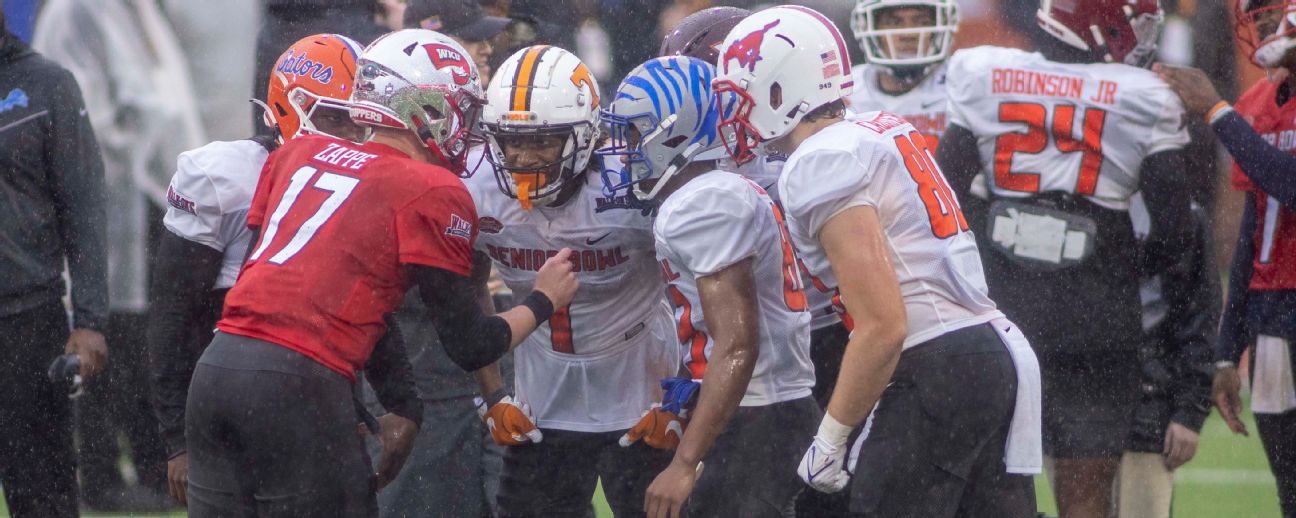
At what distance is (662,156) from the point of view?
3381 millimetres

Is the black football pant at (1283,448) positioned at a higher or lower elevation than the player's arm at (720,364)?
lower

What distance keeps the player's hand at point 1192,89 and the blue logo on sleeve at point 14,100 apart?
357 cm

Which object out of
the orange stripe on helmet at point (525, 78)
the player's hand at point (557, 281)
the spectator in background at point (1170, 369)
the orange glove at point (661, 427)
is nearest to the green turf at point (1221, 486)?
the spectator in background at point (1170, 369)

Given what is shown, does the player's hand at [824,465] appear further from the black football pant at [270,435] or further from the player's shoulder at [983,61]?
the player's shoulder at [983,61]

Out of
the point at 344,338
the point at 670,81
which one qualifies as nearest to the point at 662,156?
the point at 670,81

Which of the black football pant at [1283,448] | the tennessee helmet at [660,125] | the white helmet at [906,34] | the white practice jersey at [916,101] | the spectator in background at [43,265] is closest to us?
the tennessee helmet at [660,125]

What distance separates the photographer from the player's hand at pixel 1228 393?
4430 mm

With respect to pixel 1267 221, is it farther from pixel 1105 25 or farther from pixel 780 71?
pixel 780 71

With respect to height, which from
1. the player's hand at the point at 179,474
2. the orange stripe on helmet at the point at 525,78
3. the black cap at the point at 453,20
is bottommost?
the player's hand at the point at 179,474

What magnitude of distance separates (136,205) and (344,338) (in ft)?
11.0

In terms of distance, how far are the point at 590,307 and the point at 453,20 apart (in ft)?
5.93

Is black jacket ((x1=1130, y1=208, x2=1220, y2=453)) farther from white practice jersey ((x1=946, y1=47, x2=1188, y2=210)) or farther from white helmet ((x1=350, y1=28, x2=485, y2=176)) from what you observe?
white helmet ((x1=350, y1=28, x2=485, y2=176))

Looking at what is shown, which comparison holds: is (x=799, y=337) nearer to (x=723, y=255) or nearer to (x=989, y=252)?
(x=723, y=255)

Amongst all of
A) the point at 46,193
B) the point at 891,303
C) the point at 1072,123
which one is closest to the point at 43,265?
the point at 46,193
